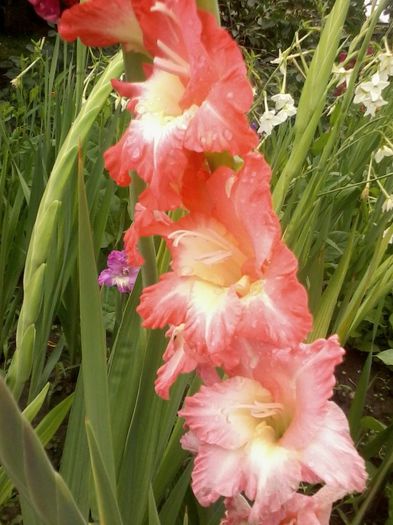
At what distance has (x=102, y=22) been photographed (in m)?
0.40

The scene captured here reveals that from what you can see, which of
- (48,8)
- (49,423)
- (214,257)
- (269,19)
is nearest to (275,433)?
(214,257)

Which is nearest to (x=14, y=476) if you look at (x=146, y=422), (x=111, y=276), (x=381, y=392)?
(x=146, y=422)

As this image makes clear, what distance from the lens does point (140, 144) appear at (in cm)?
40

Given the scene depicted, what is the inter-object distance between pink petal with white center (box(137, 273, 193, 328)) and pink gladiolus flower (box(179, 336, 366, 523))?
2.1 inches

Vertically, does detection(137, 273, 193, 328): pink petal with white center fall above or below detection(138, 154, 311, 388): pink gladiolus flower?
below

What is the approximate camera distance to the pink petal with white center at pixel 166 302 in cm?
41

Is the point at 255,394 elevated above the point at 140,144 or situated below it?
below

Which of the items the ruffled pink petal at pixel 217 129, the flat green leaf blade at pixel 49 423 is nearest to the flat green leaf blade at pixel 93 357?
the ruffled pink petal at pixel 217 129

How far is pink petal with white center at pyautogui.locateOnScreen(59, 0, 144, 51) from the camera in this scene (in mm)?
392

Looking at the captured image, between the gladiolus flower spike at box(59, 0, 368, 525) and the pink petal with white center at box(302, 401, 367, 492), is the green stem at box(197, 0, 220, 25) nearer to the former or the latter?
the gladiolus flower spike at box(59, 0, 368, 525)

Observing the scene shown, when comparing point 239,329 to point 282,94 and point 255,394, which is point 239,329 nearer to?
point 255,394

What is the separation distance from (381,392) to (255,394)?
4.54 feet

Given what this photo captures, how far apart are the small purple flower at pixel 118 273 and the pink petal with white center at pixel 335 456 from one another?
0.91m

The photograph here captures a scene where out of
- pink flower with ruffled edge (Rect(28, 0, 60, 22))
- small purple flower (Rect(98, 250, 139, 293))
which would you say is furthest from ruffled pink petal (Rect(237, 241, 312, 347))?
small purple flower (Rect(98, 250, 139, 293))
